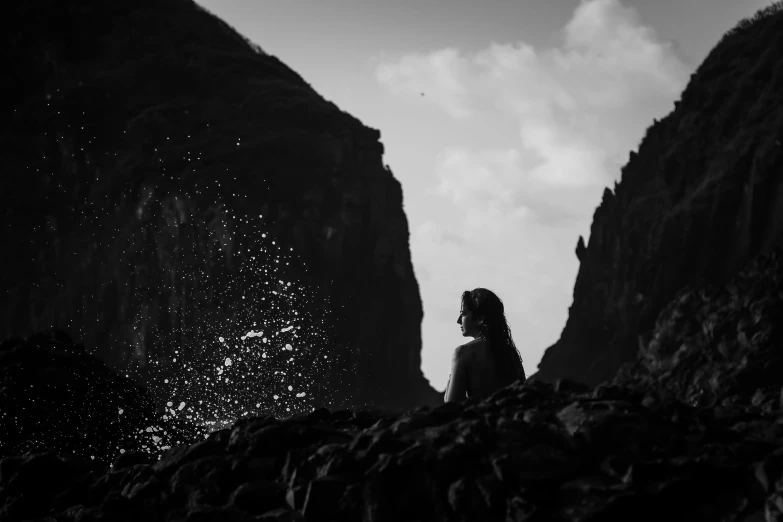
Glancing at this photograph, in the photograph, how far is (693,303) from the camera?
5150 cm

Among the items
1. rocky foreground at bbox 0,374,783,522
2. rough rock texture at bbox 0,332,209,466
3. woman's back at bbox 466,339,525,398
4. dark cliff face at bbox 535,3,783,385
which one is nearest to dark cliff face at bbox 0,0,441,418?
dark cliff face at bbox 535,3,783,385

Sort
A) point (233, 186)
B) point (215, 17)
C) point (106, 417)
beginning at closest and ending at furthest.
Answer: point (106, 417) → point (233, 186) → point (215, 17)

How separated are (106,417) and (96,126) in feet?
196

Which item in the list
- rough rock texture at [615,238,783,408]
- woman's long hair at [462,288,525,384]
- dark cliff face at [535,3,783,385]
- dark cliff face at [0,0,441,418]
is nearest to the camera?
woman's long hair at [462,288,525,384]

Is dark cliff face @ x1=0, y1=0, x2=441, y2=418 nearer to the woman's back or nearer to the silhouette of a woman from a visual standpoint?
the silhouette of a woman

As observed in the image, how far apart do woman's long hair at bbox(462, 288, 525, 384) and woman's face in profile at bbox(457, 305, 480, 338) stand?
36 mm

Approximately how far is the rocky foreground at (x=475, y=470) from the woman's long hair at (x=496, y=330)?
1.19 meters

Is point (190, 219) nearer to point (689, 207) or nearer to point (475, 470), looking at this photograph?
point (689, 207)

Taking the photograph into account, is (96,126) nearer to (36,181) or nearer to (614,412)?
(36,181)

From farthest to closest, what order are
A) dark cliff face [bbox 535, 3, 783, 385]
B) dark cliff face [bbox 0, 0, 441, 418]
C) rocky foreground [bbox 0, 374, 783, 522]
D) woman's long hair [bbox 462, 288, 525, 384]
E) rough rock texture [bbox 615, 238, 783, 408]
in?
dark cliff face [bbox 0, 0, 441, 418] → dark cliff face [bbox 535, 3, 783, 385] → rough rock texture [bbox 615, 238, 783, 408] → woman's long hair [bbox 462, 288, 525, 384] → rocky foreground [bbox 0, 374, 783, 522]

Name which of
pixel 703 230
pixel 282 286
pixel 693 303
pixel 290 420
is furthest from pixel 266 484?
pixel 282 286

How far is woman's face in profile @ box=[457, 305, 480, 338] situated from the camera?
8.23 metres

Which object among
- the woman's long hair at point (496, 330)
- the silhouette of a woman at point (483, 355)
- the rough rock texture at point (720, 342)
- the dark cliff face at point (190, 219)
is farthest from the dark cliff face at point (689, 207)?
the silhouette of a woman at point (483, 355)

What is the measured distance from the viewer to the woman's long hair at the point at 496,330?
317 inches
